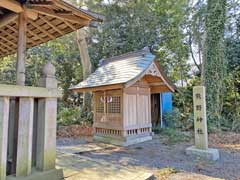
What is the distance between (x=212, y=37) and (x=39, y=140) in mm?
10790

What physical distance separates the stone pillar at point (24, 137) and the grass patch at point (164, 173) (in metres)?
2.49

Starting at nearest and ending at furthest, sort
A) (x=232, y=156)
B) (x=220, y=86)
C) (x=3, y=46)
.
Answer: (x=3, y=46) → (x=232, y=156) → (x=220, y=86)

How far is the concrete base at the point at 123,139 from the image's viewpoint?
24.3 ft

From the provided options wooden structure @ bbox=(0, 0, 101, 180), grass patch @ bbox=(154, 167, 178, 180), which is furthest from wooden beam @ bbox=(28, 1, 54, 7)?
grass patch @ bbox=(154, 167, 178, 180)

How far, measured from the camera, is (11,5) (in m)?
2.93

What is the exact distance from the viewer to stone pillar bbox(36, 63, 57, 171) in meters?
2.91

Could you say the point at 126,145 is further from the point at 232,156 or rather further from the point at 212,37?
the point at 212,37

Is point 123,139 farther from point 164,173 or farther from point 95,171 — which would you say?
point 95,171

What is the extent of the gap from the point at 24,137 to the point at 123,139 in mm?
5006

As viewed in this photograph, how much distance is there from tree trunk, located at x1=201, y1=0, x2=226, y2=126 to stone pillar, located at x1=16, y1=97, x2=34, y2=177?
32.7 feet

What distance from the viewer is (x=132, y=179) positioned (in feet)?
10.3

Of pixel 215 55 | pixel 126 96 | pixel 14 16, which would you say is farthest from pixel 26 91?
pixel 215 55

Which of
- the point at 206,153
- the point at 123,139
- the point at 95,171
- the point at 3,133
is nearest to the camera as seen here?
the point at 3,133

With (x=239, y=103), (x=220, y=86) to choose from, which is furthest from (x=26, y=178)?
(x=239, y=103)
